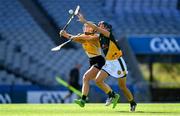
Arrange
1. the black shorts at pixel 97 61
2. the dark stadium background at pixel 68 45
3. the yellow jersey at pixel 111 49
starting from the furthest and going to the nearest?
1. the dark stadium background at pixel 68 45
2. the black shorts at pixel 97 61
3. the yellow jersey at pixel 111 49

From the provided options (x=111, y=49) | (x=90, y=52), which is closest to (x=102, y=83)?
(x=90, y=52)

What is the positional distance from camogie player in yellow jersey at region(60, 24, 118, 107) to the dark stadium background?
33.9ft

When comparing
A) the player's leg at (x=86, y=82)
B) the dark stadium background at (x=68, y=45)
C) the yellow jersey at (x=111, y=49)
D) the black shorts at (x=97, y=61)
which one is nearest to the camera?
the yellow jersey at (x=111, y=49)

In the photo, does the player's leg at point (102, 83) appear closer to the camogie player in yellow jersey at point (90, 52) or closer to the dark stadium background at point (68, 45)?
the camogie player in yellow jersey at point (90, 52)

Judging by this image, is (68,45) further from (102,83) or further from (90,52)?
(102,83)

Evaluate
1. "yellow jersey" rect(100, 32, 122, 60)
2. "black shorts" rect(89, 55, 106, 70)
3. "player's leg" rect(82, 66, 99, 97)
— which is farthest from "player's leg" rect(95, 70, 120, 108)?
"yellow jersey" rect(100, 32, 122, 60)

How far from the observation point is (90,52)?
19.7 m

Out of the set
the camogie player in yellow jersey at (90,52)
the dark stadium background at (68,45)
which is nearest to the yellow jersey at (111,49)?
the camogie player in yellow jersey at (90,52)

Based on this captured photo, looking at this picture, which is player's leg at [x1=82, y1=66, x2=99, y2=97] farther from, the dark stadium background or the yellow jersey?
the dark stadium background

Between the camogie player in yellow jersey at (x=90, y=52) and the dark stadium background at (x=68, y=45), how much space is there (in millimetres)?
10327

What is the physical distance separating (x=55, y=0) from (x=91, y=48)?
1649 cm

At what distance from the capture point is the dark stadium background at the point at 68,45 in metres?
30.5

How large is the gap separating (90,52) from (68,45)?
1472cm

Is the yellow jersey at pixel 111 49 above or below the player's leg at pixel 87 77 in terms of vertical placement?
above
